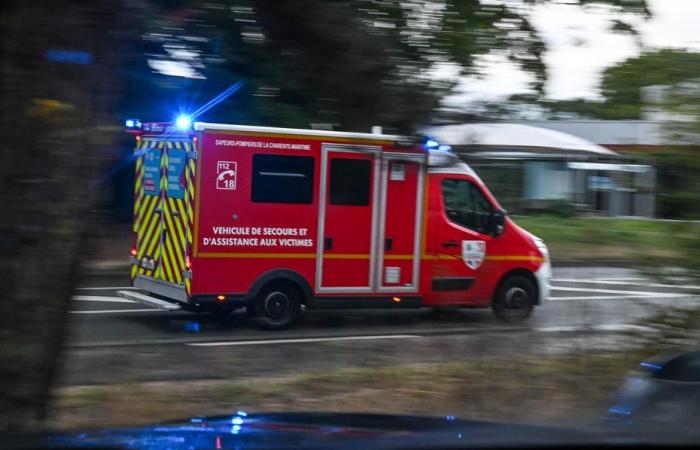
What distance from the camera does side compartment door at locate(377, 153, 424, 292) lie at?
12.0 m

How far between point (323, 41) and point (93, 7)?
4.25 ft

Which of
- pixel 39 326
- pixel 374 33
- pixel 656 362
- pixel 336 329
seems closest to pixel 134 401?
pixel 39 326

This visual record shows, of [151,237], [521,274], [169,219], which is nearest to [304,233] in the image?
[169,219]

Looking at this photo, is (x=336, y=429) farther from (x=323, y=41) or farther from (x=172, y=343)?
(x=172, y=343)

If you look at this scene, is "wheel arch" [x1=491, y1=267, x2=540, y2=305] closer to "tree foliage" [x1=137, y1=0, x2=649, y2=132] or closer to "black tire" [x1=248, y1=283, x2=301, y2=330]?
"black tire" [x1=248, y1=283, x2=301, y2=330]

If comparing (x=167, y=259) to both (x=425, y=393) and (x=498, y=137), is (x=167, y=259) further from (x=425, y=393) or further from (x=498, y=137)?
(x=498, y=137)

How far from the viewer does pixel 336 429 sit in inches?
118

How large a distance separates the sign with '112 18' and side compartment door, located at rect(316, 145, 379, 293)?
115 centimetres

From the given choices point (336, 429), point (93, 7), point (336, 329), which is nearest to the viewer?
point (336, 429)

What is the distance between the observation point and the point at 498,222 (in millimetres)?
12375

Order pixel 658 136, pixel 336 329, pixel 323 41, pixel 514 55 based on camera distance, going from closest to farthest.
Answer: pixel 323 41
pixel 514 55
pixel 658 136
pixel 336 329

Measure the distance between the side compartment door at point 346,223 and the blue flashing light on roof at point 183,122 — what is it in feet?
7.00

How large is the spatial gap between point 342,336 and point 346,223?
1.59m

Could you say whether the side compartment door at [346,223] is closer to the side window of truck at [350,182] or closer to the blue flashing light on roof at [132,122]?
the side window of truck at [350,182]
